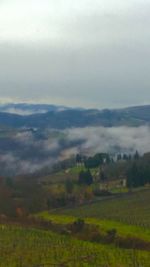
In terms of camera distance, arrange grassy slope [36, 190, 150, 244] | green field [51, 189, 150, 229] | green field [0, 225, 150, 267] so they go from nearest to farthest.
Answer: green field [0, 225, 150, 267] → grassy slope [36, 190, 150, 244] → green field [51, 189, 150, 229]

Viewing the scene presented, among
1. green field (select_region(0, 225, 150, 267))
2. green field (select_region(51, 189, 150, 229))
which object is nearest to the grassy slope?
green field (select_region(51, 189, 150, 229))

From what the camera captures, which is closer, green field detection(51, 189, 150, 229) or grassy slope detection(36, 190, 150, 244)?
grassy slope detection(36, 190, 150, 244)

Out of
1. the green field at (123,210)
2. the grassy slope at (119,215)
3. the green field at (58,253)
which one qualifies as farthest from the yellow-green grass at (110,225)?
the green field at (58,253)

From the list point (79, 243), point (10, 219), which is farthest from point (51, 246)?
point (10, 219)

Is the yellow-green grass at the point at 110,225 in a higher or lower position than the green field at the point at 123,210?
lower

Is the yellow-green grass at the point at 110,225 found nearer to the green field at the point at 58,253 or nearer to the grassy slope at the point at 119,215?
the grassy slope at the point at 119,215

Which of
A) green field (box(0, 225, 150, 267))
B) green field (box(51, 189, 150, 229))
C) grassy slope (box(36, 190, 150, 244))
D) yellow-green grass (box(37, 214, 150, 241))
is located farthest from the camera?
green field (box(51, 189, 150, 229))

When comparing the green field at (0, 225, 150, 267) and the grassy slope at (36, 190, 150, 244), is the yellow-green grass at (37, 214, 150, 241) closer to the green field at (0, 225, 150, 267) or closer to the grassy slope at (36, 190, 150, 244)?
the grassy slope at (36, 190, 150, 244)

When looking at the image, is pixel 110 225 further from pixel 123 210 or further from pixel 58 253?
pixel 58 253

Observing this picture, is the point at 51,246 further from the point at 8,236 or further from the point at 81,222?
the point at 81,222
